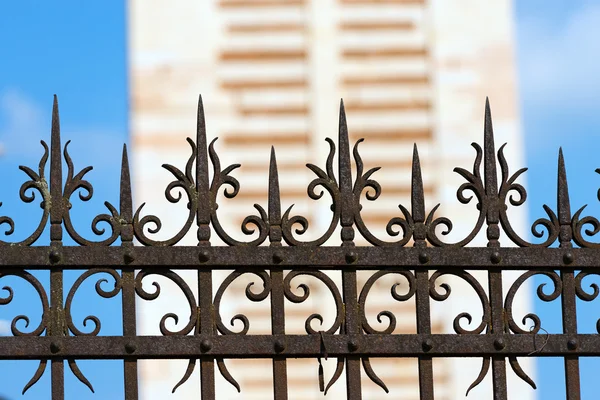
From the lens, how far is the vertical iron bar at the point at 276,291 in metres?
4.79

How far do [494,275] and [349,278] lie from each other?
55cm

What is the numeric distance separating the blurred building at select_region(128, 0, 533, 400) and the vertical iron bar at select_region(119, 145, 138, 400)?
2.72 meters

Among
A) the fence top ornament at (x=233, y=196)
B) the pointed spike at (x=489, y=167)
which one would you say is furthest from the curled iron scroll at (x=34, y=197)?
the pointed spike at (x=489, y=167)

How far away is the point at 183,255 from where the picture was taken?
15.9 ft

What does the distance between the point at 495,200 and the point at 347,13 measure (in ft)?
10.5

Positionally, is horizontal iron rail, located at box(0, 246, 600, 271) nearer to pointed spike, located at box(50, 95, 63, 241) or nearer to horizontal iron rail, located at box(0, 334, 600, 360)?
pointed spike, located at box(50, 95, 63, 241)

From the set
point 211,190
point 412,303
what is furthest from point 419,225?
point 412,303

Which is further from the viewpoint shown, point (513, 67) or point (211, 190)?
point (513, 67)

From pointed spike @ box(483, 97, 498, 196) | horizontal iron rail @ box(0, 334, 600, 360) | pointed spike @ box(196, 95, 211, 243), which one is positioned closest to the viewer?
horizontal iron rail @ box(0, 334, 600, 360)

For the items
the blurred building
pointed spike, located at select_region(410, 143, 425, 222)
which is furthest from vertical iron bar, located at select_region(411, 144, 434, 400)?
the blurred building

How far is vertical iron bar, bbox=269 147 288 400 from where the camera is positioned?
4.79 meters

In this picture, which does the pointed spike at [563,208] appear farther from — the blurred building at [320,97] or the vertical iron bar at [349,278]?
the blurred building at [320,97]

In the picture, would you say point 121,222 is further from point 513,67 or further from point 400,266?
point 513,67

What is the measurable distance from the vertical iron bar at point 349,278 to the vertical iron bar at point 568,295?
80 cm
